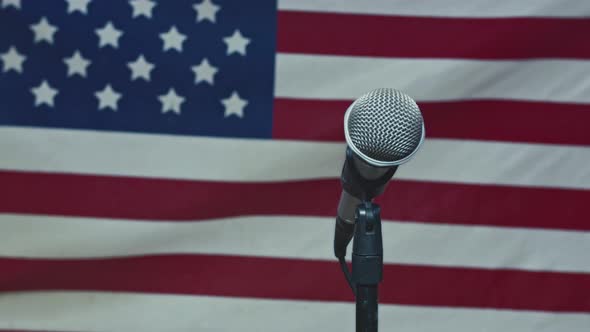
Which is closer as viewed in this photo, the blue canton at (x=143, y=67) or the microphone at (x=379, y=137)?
the microphone at (x=379, y=137)

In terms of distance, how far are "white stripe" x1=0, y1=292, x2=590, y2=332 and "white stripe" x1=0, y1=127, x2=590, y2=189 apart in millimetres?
358

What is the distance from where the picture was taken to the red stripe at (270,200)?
74.4 inches

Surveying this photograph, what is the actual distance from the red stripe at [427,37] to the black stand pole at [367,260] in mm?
1009

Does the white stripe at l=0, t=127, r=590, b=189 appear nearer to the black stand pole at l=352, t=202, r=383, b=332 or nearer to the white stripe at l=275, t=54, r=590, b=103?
the white stripe at l=275, t=54, r=590, b=103

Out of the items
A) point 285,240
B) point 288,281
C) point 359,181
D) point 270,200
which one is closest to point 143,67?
point 270,200

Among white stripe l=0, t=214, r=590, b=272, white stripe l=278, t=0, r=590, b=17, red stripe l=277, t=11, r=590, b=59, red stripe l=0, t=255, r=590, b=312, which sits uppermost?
white stripe l=278, t=0, r=590, b=17

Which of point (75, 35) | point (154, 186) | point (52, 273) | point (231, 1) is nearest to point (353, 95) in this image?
point (231, 1)

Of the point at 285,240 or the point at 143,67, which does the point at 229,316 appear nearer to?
the point at 285,240

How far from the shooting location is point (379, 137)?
34.3 inches

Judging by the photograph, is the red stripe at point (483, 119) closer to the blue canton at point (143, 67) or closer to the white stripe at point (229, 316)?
the blue canton at point (143, 67)

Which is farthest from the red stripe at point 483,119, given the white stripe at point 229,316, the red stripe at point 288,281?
the white stripe at point 229,316

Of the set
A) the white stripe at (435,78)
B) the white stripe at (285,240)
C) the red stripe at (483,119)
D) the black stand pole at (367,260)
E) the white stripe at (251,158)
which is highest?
the white stripe at (435,78)

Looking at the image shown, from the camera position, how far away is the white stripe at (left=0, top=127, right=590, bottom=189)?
1874 millimetres

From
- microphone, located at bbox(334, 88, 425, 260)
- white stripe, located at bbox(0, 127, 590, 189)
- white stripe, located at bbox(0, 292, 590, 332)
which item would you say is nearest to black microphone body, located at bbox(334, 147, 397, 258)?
microphone, located at bbox(334, 88, 425, 260)
